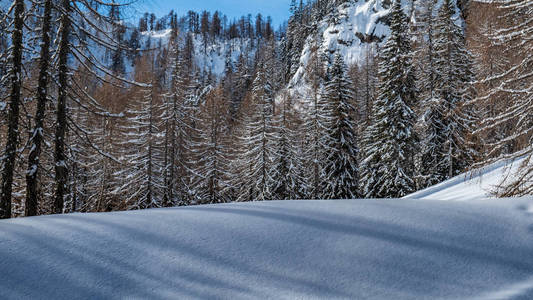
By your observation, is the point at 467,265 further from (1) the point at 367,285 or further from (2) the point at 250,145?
(2) the point at 250,145

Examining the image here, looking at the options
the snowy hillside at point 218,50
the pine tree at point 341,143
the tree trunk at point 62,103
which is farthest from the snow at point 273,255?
the snowy hillside at point 218,50

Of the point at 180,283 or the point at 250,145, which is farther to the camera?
the point at 250,145

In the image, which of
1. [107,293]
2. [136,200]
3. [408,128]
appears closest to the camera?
[107,293]

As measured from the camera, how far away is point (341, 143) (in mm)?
22812

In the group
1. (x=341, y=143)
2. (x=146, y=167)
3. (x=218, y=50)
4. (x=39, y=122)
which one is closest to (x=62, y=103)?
(x=39, y=122)

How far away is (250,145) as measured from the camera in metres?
25.3

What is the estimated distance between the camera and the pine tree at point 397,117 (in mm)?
20297

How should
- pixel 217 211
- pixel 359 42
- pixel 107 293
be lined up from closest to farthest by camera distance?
pixel 107 293
pixel 217 211
pixel 359 42

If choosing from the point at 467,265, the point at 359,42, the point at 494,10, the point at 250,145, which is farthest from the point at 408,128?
the point at 359,42

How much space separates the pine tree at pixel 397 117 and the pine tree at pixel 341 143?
6.92 ft

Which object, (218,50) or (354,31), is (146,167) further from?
(218,50)

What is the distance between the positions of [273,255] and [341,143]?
21.0m

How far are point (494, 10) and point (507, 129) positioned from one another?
2561 mm

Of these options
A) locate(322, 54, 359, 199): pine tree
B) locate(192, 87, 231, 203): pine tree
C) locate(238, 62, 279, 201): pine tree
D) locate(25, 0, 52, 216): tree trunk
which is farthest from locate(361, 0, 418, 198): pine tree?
locate(25, 0, 52, 216): tree trunk
